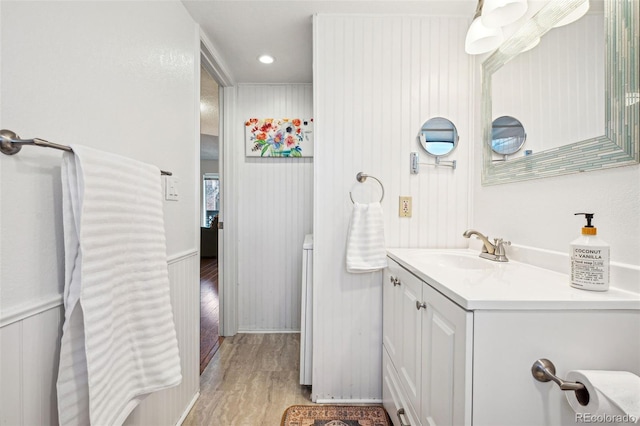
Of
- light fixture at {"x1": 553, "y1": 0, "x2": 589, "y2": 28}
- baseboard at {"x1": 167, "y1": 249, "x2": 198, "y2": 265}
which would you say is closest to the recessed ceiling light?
baseboard at {"x1": 167, "y1": 249, "x2": 198, "y2": 265}

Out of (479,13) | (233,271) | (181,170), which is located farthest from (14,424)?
(479,13)

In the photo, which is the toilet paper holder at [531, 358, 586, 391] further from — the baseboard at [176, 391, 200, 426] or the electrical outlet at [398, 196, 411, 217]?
the baseboard at [176, 391, 200, 426]

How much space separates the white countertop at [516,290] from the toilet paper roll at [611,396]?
0.48 ft

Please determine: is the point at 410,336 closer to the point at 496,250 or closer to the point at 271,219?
the point at 496,250

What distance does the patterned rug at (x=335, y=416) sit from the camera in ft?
4.83

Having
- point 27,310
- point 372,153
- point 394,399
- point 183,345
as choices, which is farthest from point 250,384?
point 372,153

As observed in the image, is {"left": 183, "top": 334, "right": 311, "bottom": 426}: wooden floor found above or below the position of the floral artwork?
below

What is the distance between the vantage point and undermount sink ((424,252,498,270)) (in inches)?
51.8

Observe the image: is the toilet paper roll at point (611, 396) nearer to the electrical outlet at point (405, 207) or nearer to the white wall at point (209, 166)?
the electrical outlet at point (405, 207)

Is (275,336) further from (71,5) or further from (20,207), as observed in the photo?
(71,5)

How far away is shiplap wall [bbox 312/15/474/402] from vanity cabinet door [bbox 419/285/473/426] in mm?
709

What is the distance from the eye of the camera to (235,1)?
4.93ft

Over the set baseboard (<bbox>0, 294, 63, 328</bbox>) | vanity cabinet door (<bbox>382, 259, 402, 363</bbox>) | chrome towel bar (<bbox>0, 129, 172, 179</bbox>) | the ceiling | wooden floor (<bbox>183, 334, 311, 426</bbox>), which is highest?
the ceiling

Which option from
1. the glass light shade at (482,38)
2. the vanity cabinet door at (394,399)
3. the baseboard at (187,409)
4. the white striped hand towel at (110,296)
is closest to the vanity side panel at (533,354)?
the vanity cabinet door at (394,399)
